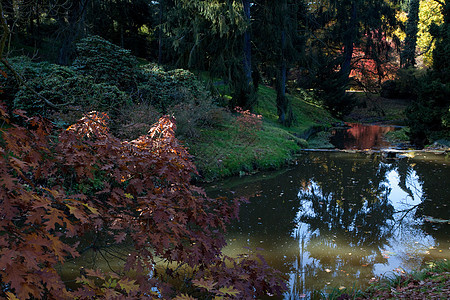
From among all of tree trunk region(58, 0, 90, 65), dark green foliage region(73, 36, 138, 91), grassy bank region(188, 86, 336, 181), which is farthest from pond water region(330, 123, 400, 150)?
tree trunk region(58, 0, 90, 65)

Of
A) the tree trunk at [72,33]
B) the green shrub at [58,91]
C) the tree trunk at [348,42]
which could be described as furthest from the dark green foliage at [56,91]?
the tree trunk at [348,42]

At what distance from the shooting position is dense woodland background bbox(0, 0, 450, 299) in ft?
7.17

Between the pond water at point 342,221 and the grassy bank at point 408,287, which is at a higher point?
the grassy bank at point 408,287

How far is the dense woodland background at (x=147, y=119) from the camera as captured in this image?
2.19m

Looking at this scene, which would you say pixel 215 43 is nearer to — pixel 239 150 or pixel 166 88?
pixel 166 88

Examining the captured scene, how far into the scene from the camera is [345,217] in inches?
279

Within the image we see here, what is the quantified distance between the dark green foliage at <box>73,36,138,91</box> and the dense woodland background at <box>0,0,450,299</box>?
0.06m

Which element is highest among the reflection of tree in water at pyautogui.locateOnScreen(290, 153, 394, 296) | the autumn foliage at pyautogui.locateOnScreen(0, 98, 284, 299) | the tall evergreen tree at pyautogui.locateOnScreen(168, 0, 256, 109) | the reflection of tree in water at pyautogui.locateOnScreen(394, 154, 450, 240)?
the tall evergreen tree at pyautogui.locateOnScreen(168, 0, 256, 109)

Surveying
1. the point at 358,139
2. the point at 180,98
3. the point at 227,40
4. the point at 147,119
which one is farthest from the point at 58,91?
the point at 358,139

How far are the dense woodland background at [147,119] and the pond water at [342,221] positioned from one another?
75 cm

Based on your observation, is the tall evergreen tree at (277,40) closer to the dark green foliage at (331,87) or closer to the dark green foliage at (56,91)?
the dark green foliage at (331,87)

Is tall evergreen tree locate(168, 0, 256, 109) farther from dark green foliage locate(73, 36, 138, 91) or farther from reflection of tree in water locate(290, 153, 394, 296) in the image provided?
reflection of tree in water locate(290, 153, 394, 296)

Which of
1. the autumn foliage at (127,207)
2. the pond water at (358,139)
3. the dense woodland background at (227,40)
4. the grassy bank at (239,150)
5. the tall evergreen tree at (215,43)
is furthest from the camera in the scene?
the pond water at (358,139)

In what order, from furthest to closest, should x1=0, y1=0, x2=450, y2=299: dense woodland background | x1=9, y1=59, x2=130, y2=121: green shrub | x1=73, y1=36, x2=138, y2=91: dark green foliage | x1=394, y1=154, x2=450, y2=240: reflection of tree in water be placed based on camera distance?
x1=73, y1=36, x2=138, y2=91: dark green foliage, x1=9, y1=59, x2=130, y2=121: green shrub, x1=394, y1=154, x2=450, y2=240: reflection of tree in water, x1=0, y1=0, x2=450, y2=299: dense woodland background
